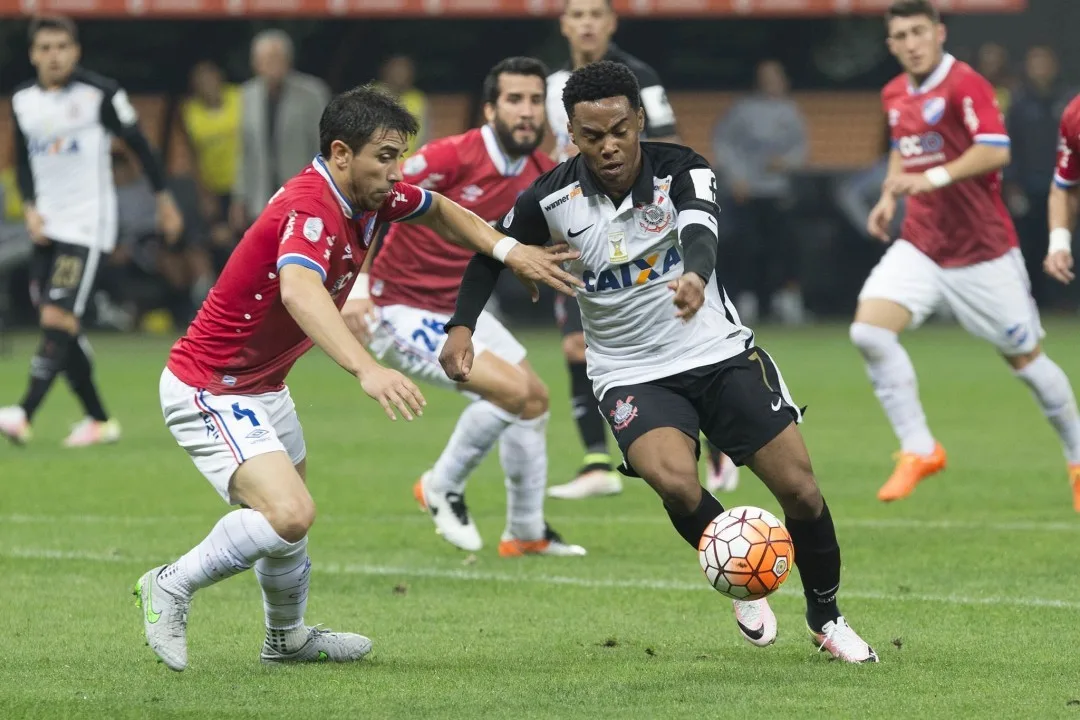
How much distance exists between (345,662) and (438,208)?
66.0 inches

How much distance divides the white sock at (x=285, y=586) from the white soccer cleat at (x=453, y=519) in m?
2.55

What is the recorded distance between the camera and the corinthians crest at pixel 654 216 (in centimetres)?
670

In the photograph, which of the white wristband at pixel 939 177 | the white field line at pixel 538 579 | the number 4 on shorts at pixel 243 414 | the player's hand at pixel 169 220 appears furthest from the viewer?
the player's hand at pixel 169 220

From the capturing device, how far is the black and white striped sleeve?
20.7 feet

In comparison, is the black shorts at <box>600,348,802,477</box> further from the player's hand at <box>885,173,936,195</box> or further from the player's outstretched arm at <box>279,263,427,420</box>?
the player's hand at <box>885,173,936,195</box>

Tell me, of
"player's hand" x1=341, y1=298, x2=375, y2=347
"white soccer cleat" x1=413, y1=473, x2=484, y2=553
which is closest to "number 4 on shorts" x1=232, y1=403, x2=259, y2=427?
"player's hand" x1=341, y1=298, x2=375, y2=347

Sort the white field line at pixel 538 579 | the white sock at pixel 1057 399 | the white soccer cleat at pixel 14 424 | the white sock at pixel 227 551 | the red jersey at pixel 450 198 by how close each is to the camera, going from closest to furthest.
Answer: the white sock at pixel 227 551, the white field line at pixel 538 579, the red jersey at pixel 450 198, the white sock at pixel 1057 399, the white soccer cleat at pixel 14 424

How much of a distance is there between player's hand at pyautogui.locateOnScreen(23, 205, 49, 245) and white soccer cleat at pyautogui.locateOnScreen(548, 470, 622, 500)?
438 cm

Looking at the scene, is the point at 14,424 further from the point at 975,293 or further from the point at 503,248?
the point at 503,248

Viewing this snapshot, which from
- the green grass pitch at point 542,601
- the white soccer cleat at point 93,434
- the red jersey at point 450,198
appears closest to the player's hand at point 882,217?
the green grass pitch at point 542,601

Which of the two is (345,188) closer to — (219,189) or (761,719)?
(761,719)

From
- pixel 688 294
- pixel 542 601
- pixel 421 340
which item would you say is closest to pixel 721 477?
pixel 421 340

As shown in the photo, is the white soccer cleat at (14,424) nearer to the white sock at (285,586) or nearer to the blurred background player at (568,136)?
the blurred background player at (568,136)

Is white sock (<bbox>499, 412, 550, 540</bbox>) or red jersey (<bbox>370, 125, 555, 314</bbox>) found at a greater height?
red jersey (<bbox>370, 125, 555, 314</bbox>)
